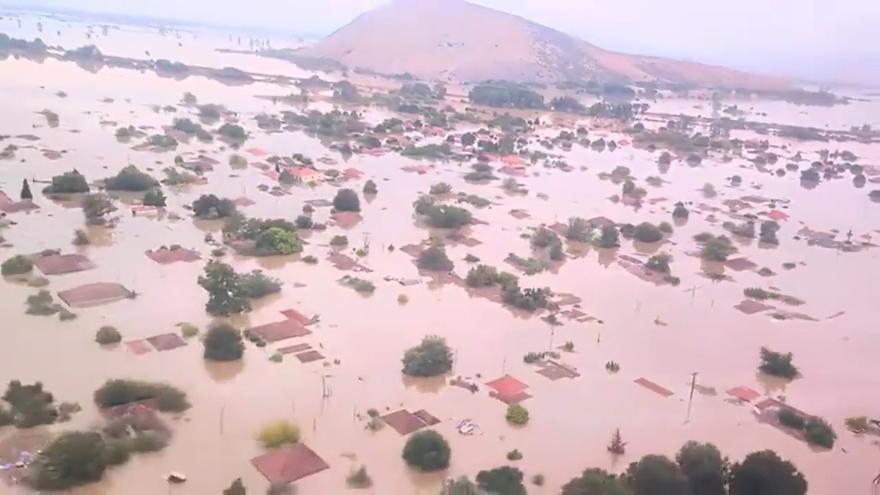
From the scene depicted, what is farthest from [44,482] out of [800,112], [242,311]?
[800,112]

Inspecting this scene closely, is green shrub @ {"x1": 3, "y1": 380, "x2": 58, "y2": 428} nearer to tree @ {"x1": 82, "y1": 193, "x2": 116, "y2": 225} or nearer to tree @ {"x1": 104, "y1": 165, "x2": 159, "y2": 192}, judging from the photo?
tree @ {"x1": 82, "y1": 193, "x2": 116, "y2": 225}

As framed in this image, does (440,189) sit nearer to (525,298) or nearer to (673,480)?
(525,298)

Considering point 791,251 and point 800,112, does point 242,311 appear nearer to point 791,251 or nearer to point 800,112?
point 791,251

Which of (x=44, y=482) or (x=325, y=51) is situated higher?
(x=325, y=51)

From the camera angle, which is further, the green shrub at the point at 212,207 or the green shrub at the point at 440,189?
the green shrub at the point at 440,189

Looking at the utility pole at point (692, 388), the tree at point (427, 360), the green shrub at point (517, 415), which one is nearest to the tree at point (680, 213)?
the utility pole at point (692, 388)

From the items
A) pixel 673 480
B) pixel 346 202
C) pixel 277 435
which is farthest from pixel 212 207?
pixel 673 480

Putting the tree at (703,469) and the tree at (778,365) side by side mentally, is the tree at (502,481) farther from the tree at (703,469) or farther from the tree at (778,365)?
the tree at (778,365)

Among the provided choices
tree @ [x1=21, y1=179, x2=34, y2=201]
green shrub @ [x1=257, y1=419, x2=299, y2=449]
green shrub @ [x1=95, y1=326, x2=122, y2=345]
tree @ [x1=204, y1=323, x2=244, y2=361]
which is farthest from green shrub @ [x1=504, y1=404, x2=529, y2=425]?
tree @ [x1=21, y1=179, x2=34, y2=201]
